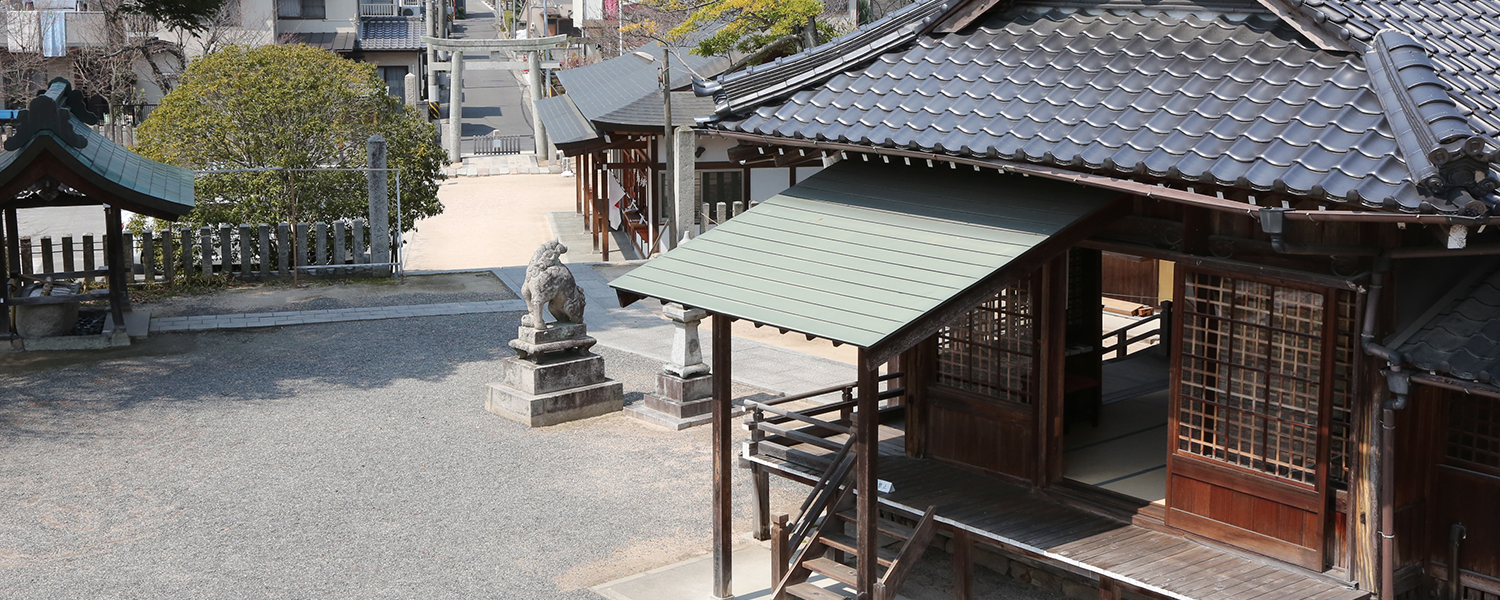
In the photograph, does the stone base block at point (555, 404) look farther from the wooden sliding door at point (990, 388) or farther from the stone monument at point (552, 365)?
the wooden sliding door at point (990, 388)

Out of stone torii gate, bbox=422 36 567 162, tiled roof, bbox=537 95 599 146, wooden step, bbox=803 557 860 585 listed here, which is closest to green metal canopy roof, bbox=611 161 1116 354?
wooden step, bbox=803 557 860 585

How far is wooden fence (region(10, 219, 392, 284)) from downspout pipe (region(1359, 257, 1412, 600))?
1778 centimetres

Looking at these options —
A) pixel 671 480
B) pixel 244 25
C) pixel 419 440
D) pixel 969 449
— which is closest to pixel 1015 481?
pixel 969 449

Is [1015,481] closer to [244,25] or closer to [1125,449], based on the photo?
[1125,449]

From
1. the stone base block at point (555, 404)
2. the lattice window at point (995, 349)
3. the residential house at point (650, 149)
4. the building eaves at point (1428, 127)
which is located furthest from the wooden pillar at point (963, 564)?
the residential house at point (650, 149)

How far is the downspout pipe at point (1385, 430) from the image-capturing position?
7.37 meters

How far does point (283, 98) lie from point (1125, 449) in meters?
16.7

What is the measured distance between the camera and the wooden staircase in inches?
351

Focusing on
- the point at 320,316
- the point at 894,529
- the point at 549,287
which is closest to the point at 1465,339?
the point at 894,529

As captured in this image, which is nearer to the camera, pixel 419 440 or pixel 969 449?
pixel 969 449

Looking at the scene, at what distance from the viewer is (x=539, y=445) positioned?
13695mm

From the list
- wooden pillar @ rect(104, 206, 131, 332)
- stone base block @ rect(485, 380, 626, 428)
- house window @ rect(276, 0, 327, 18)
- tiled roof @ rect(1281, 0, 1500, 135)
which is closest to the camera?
tiled roof @ rect(1281, 0, 1500, 135)

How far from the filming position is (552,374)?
14586 mm

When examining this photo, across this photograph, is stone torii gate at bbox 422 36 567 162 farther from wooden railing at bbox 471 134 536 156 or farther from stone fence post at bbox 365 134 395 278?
stone fence post at bbox 365 134 395 278
